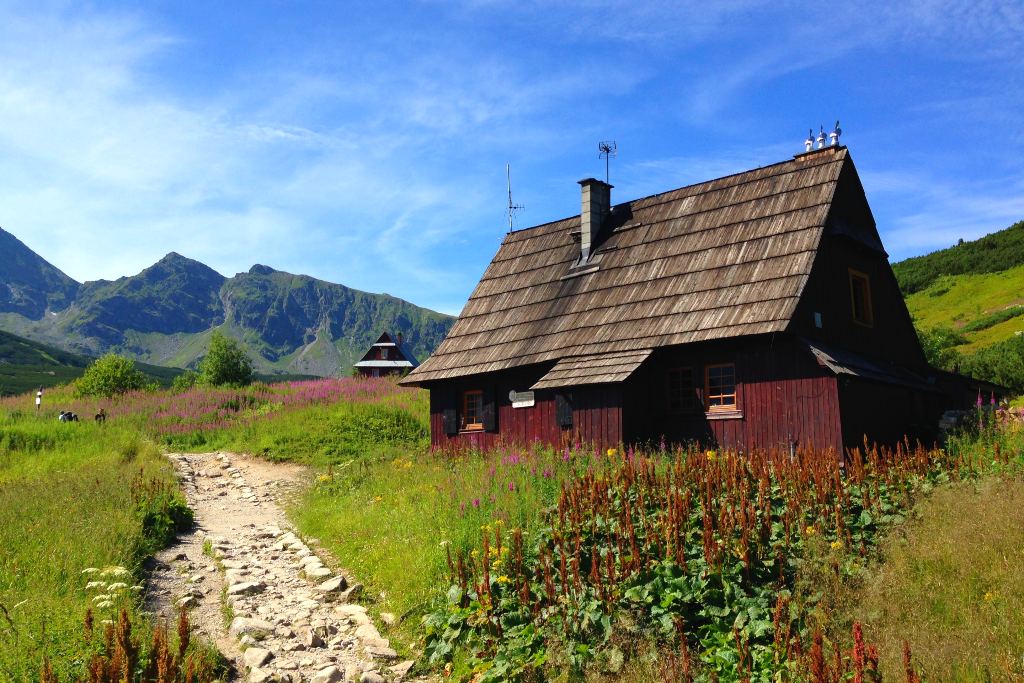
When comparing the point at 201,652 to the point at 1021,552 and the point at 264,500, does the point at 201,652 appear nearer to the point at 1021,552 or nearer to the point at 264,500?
the point at 1021,552

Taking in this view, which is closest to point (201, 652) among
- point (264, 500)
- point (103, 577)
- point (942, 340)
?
point (103, 577)

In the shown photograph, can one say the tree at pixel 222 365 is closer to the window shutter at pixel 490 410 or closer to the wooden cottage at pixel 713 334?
the wooden cottage at pixel 713 334

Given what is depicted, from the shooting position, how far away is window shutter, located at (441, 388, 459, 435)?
62.9 ft

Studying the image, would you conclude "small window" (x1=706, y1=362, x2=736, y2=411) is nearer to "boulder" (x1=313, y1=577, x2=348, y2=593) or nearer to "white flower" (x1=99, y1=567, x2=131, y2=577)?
"boulder" (x1=313, y1=577, x2=348, y2=593)

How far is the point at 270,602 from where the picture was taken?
344 inches

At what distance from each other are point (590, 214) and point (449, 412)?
6441 millimetres

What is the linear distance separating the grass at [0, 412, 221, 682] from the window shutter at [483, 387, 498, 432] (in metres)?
7.26

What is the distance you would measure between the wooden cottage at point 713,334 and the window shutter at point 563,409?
4 centimetres

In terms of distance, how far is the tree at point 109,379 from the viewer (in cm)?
3231

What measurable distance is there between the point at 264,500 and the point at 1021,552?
44.5 feet

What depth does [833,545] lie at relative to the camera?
22.1 ft

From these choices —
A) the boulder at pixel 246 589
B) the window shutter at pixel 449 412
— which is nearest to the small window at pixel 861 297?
the window shutter at pixel 449 412

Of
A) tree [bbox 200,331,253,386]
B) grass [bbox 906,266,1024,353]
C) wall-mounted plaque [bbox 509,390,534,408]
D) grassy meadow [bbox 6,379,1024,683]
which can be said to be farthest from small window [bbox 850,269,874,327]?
tree [bbox 200,331,253,386]

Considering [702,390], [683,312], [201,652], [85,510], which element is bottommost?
[201,652]
